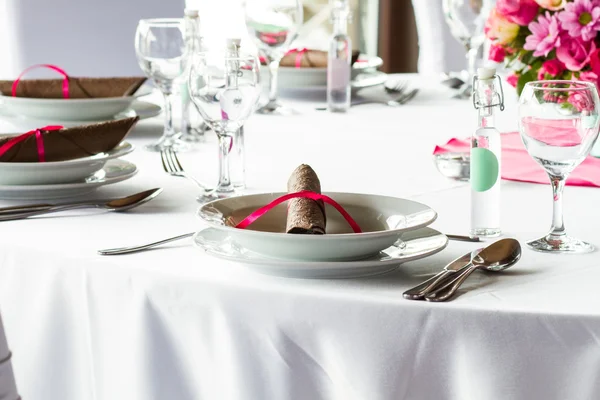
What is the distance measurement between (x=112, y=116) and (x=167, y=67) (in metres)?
0.21

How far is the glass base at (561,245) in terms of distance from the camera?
1027 mm

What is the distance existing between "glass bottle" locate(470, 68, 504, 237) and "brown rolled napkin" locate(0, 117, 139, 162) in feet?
1.84

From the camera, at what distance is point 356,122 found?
6.62 ft

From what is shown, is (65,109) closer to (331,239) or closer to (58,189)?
(58,189)

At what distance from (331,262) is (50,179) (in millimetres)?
542

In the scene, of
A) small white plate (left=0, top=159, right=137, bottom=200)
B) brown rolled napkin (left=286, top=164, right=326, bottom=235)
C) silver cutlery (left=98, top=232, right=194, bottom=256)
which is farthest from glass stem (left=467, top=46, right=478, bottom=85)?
silver cutlery (left=98, top=232, right=194, bottom=256)

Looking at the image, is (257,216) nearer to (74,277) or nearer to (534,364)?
(74,277)

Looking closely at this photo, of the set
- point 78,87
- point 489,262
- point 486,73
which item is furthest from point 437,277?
point 78,87

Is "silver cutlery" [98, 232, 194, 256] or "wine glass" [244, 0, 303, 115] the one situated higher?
"wine glass" [244, 0, 303, 115]

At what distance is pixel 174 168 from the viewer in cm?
148

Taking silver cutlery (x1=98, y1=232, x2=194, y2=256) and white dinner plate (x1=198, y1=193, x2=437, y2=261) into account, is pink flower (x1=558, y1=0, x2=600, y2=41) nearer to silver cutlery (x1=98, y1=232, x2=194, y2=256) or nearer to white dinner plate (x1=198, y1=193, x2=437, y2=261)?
white dinner plate (x1=198, y1=193, x2=437, y2=261)

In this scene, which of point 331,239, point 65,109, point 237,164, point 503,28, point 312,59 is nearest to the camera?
point 331,239

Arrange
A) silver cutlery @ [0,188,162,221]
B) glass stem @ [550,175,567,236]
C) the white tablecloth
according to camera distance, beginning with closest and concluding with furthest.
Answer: the white tablecloth → glass stem @ [550,175,567,236] → silver cutlery @ [0,188,162,221]

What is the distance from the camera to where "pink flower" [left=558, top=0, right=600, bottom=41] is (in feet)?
4.61
